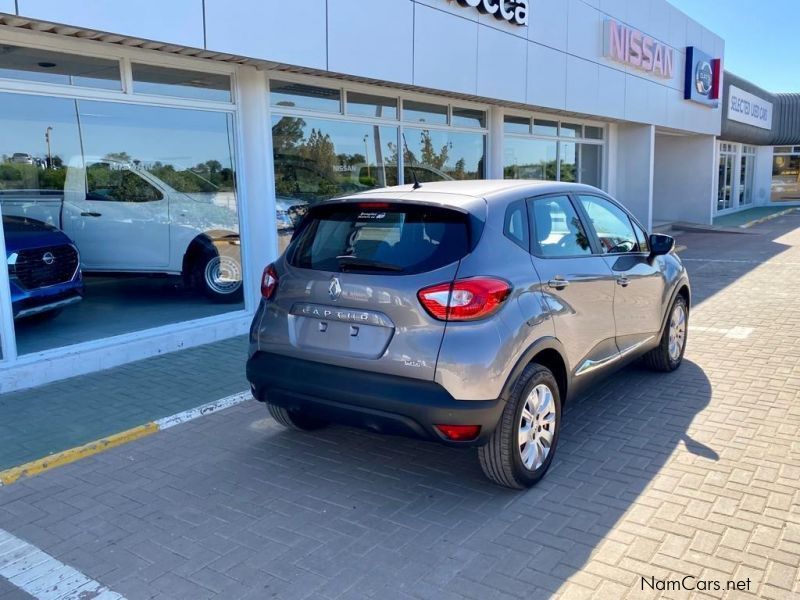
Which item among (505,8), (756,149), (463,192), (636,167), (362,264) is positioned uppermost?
(505,8)

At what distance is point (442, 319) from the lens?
345 cm

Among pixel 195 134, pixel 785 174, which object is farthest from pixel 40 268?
pixel 785 174

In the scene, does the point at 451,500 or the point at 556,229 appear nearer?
the point at 451,500

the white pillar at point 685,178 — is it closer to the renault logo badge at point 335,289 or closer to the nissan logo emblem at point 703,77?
the nissan logo emblem at point 703,77

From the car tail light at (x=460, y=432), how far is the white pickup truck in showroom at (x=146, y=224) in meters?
4.94

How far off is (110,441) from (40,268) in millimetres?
2661

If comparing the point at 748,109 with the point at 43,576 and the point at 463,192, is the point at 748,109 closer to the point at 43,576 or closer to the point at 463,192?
A: the point at 463,192

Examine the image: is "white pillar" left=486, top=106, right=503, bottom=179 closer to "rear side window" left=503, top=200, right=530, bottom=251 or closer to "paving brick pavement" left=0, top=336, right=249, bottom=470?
"paving brick pavement" left=0, top=336, right=249, bottom=470

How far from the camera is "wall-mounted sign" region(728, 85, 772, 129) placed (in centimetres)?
2295

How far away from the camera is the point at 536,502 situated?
146 inches

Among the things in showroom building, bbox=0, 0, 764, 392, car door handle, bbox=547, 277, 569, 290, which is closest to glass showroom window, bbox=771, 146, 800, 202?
showroom building, bbox=0, 0, 764, 392

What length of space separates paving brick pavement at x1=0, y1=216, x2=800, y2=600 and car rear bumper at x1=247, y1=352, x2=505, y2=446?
497mm

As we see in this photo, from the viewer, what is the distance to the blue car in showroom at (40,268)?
612cm

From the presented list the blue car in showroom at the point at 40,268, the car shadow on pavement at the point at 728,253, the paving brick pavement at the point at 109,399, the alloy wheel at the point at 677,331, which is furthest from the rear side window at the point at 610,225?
the blue car in showroom at the point at 40,268
